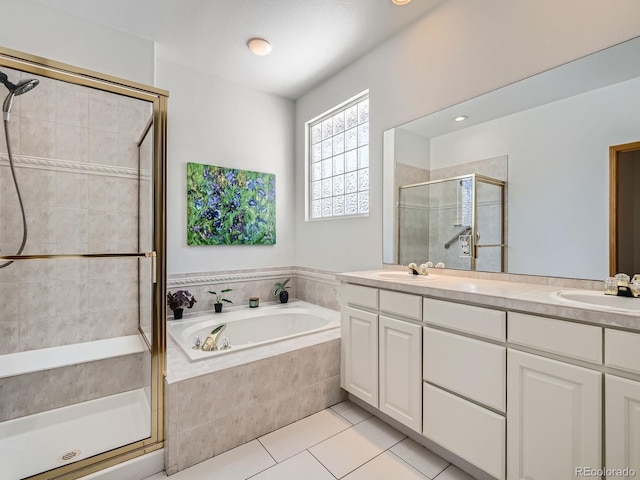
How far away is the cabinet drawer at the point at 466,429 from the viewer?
1.27 metres

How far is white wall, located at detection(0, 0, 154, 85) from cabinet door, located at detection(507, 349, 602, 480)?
3.00 m

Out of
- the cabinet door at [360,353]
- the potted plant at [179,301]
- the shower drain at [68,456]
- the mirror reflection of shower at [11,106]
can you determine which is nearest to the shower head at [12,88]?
the mirror reflection of shower at [11,106]

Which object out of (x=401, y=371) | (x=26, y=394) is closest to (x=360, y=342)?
(x=401, y=371)

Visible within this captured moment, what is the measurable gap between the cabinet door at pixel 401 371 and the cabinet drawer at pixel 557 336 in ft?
1.55

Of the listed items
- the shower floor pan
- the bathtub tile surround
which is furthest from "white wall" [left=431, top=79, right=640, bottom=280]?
the shower floor pan

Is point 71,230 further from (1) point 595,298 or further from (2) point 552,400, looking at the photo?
(1) point 595,298

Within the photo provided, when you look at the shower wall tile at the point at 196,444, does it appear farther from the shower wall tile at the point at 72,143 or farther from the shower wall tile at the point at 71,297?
the shower wall tile at the point at 72,143

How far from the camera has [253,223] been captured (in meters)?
3.07

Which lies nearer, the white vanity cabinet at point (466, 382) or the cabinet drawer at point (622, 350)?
the cabinet drawer at point (622, 350)

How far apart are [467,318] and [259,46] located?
2425mm

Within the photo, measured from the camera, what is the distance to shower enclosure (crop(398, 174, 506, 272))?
1.79 m

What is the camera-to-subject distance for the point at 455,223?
1.99m

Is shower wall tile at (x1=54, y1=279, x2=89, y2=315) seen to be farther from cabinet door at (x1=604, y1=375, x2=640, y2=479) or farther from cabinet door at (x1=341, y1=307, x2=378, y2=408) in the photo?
cabinet door at (x1=604, y1=375, x2=640, y2=479)

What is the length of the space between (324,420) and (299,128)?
2.79m
